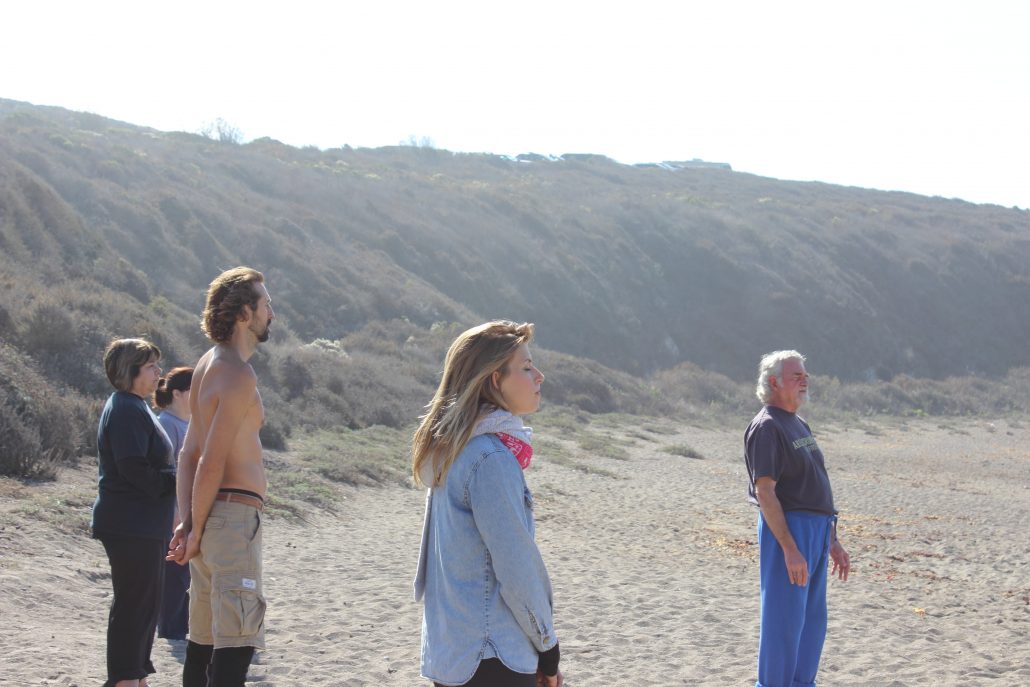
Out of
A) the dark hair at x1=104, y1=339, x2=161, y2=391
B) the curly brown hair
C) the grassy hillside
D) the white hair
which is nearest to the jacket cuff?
the curly brown hair

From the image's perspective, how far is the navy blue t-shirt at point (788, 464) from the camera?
4328 mm

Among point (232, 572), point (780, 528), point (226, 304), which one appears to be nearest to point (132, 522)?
point (232, 572)

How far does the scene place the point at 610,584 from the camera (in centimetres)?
834

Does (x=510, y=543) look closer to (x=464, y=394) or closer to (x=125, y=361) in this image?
(x=464, y=394)

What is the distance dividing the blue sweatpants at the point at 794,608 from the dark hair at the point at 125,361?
9.17 feet

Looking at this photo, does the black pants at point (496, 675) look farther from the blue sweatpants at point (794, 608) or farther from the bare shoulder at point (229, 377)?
the blue sweatpants at point (794, 608)

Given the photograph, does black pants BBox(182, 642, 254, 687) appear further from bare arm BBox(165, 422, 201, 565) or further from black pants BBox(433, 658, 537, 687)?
black pants BBox(433, 658, 537, 687)

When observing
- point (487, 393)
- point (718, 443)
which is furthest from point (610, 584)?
point (718, 443)

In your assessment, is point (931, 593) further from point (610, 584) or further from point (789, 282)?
point (789, 282)

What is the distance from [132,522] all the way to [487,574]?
2.05 meters

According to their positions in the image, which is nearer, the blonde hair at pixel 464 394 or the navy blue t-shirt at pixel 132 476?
the blonde hair at pixel 464 394

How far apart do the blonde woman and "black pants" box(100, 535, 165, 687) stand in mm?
1769

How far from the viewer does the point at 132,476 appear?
3996 millimetres

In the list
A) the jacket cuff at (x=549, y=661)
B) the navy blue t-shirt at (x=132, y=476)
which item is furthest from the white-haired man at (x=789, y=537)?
the navy blue t-shirt at (x=132, y=476)
